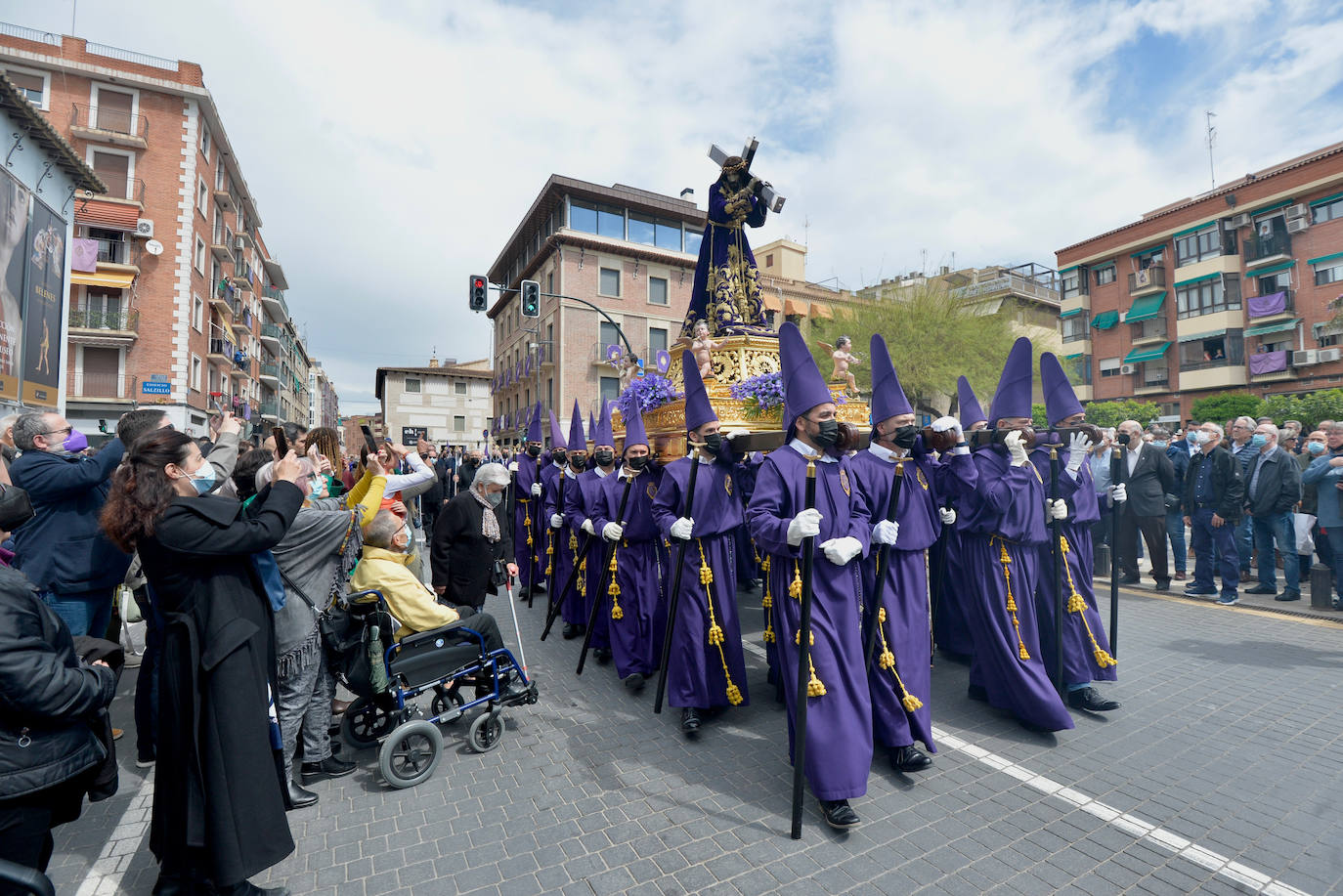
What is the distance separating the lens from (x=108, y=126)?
25.7 m

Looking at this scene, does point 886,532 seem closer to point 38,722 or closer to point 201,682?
point 201,682

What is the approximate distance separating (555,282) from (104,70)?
19789 mm

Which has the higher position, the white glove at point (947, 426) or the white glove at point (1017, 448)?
the white glove at point (947, 426)

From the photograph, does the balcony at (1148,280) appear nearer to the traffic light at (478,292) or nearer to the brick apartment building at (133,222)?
the traffic light at (478,292)

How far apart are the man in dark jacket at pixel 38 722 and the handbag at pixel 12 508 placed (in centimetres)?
37

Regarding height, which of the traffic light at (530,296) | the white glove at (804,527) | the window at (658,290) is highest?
the window at (658,290)

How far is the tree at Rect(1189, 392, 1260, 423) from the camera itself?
79.6ft

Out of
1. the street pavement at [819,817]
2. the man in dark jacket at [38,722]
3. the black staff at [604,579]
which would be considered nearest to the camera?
the man in dark jacket at [38,722]

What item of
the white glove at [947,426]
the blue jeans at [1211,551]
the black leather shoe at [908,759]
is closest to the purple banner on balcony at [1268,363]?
the blue jeans at [1211,551]

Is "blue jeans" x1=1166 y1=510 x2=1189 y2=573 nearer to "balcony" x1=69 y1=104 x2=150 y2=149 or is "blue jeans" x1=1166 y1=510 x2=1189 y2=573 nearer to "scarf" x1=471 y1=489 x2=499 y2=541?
"scarf" x1=471 y1=489 x2=499 y2=541

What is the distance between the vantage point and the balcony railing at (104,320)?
952 inches

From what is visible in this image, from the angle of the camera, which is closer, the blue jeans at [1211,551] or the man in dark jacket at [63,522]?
the man in dark jacket at [63,522]

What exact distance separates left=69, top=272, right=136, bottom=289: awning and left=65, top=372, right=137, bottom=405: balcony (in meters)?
3.54

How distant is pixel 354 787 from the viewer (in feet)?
12.5
